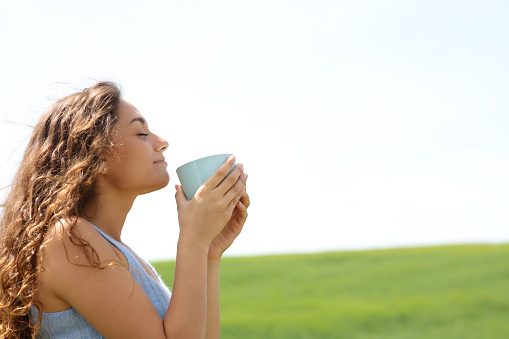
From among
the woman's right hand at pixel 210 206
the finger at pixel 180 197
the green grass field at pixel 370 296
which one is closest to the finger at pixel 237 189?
the woman's right hand at pixel 210 206

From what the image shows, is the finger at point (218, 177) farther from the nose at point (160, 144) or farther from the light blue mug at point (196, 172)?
the nose at point (160, 144)

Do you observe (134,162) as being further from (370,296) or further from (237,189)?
(370,296)

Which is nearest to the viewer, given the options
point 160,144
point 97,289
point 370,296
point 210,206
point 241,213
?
point 97,289

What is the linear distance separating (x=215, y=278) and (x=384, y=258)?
12.9 metres

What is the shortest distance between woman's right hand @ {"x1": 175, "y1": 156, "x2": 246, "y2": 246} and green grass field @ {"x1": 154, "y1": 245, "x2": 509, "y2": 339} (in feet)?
23.0

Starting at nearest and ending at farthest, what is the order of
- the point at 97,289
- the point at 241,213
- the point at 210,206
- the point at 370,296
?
the point at 97,289 → the point at 210,206 → the point at 241,213 → the point at 370,296

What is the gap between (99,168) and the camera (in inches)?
62.7

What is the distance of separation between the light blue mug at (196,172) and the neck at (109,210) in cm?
15

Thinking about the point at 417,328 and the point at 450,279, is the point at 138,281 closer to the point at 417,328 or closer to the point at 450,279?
the point at 417,328

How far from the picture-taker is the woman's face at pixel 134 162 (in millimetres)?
1629

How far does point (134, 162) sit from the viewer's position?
5.36 feet

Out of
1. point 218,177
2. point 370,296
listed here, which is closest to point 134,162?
point 218,177

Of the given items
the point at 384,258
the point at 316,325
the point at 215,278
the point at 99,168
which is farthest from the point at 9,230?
the point at 384,258

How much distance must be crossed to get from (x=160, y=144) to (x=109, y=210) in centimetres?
23
